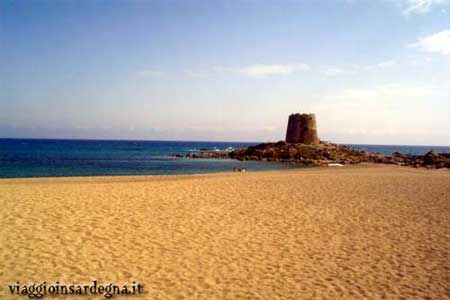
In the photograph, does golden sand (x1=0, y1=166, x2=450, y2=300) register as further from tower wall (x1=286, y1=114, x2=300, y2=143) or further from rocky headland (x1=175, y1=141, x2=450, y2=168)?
tower wall (x1=286, y1=114, x2=300, y2=143)

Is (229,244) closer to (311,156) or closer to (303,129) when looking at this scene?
(311,156)

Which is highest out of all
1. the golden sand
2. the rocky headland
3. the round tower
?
the round tower

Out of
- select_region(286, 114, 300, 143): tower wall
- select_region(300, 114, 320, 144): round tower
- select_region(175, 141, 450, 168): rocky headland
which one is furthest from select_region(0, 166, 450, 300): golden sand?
select_region(286, 114, 300, 143): tower wall

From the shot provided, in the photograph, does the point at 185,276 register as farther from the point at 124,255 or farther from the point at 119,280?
the point at 124,255

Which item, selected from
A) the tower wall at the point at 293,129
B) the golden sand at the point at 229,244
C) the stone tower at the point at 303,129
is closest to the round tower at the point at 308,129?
the stone tower at the point at 303,129

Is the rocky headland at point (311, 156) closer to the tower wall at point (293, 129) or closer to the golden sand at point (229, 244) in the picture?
the tower wall at point (293, 129)

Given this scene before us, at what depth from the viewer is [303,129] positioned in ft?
231

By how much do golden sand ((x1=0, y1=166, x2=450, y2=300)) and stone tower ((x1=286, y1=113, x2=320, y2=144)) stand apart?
5247 cm

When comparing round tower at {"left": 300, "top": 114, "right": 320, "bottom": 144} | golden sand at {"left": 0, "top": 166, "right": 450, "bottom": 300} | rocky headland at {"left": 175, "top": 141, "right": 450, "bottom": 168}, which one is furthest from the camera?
round tower at {"left": 300, "top": 114, "right": 320, "bottom": 144}

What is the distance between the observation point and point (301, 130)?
7069 cm

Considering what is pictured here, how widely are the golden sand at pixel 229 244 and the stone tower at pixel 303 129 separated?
5247 cm

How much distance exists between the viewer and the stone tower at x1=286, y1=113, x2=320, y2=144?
2758 inches

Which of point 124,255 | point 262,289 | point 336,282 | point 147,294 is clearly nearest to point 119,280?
point 147,294

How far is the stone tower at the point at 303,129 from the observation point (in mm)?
70062
